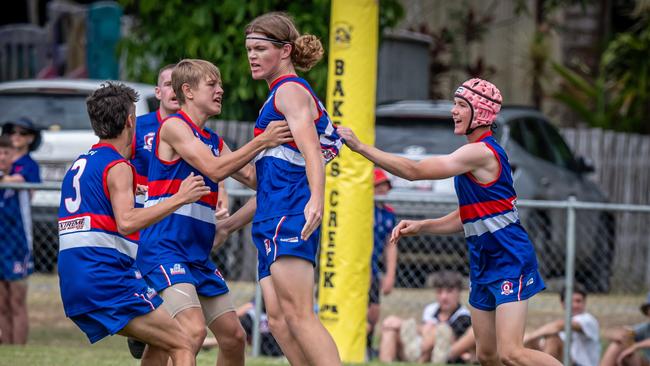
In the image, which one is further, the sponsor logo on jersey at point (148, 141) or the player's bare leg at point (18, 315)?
the player's bare leg at point (18, 315)

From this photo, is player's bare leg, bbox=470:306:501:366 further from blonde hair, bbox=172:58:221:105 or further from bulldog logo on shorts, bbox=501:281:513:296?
blonde hair, bbox=172:58:221:105

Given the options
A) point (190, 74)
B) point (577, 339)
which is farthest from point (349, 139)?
point (577, 339)

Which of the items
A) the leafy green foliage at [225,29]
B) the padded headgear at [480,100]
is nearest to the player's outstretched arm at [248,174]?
the padded headgear at [480,100]

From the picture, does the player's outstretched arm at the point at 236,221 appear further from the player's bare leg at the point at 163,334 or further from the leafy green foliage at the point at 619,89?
the leafy green foliage at the point at 619,89

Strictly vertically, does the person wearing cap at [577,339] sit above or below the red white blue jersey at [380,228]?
below

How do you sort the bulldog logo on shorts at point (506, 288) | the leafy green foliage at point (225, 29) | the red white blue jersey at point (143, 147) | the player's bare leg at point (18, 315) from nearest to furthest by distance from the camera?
1. the bulldog logo on shorts at point (506, 288)
2. the red white blue jersey at point (143, 147)
3. the player's bare leg at point (18, 315)
4. the leafy green foliage at point (225, 29)

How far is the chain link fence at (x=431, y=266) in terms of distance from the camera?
11.4 metres

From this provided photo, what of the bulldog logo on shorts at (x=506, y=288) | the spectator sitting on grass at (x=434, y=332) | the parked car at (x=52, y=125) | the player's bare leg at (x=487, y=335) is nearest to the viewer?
the bulldog logo on shorts at (x=506, y=288)

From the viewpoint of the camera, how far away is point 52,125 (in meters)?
12.8

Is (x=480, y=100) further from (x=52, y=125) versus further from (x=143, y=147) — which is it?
(x=52, y=125)

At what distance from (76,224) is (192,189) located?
0.60 meters

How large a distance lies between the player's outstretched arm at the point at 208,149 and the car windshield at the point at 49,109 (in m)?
6.25

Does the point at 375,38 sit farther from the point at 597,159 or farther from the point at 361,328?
the point at 597,159

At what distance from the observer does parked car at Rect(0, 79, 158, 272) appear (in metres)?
12.0
